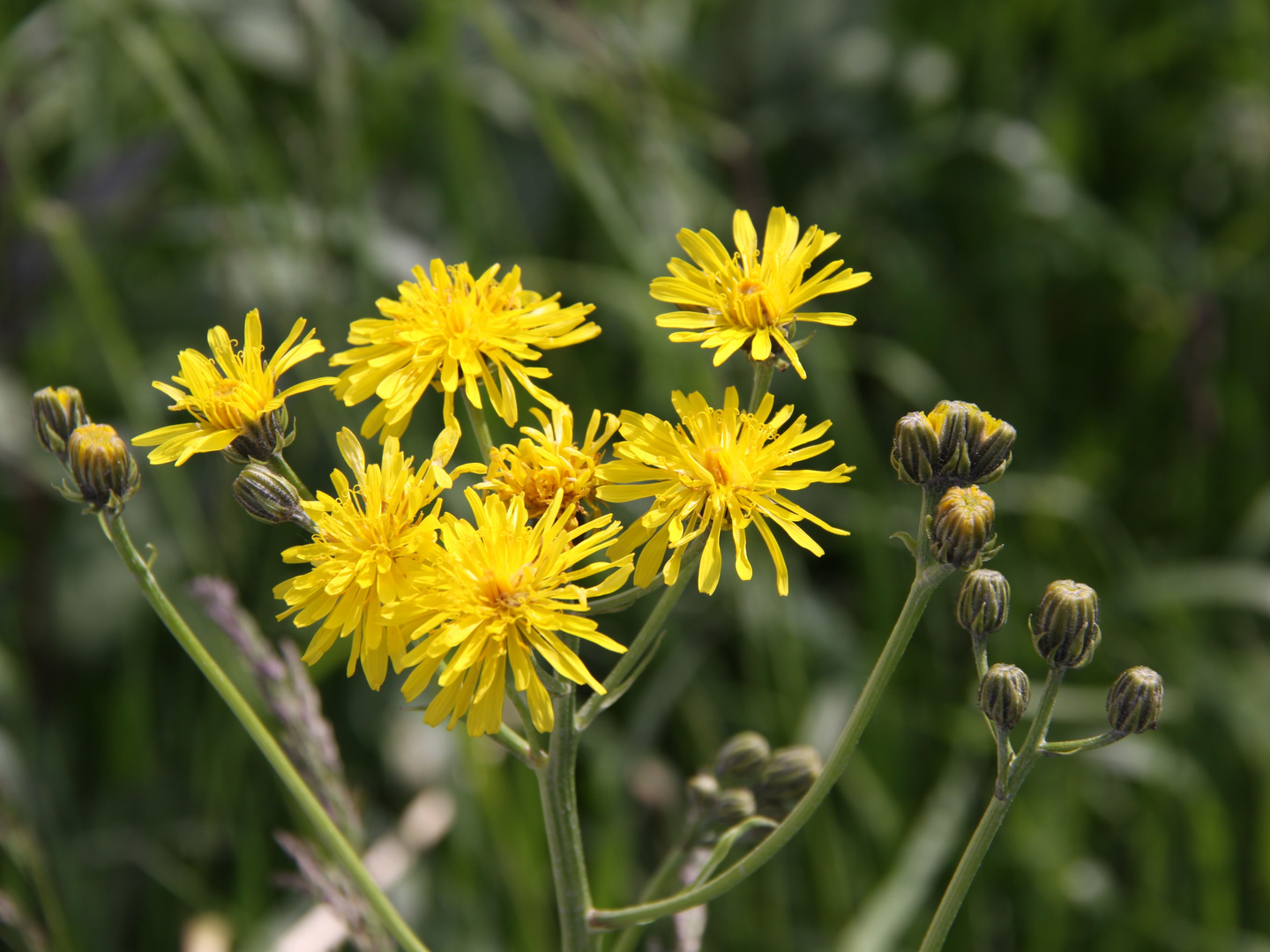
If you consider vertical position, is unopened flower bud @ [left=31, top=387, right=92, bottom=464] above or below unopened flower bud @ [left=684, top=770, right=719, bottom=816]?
above

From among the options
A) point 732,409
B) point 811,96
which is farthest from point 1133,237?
point 732,409

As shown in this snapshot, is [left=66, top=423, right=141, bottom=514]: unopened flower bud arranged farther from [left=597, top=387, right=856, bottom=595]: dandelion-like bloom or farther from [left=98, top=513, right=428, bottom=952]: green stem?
[left=597, top=387, right=856, bottom=595]: dandelion-like bloom

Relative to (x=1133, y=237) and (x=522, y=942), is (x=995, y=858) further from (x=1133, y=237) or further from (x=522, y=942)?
(x=1133, y=237)

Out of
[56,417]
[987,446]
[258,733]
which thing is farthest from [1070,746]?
[56,417]

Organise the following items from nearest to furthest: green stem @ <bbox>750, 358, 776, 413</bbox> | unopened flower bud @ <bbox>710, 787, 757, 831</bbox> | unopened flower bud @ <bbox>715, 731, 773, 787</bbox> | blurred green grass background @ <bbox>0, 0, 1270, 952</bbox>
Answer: green stem @ <bbox>750, 358, 776, 413</bbox>
unopened flower bud @ <bbox>710, 787, 757, 831</bbox>
unopened flower bud @ <bbox>715, 731, 773, 787</bbox>
blurred green grass background @ <bbox>0, 0, 1270, 952</bbox>

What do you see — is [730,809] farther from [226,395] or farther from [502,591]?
[226,395]

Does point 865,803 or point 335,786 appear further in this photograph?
point 865,803

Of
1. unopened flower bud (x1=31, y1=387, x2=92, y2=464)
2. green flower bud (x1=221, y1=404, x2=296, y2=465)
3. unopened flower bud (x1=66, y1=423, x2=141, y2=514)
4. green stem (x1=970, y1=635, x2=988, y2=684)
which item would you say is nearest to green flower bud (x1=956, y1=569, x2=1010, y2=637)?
green stem (x1=970, y1=635, x2=988, y2=684)
